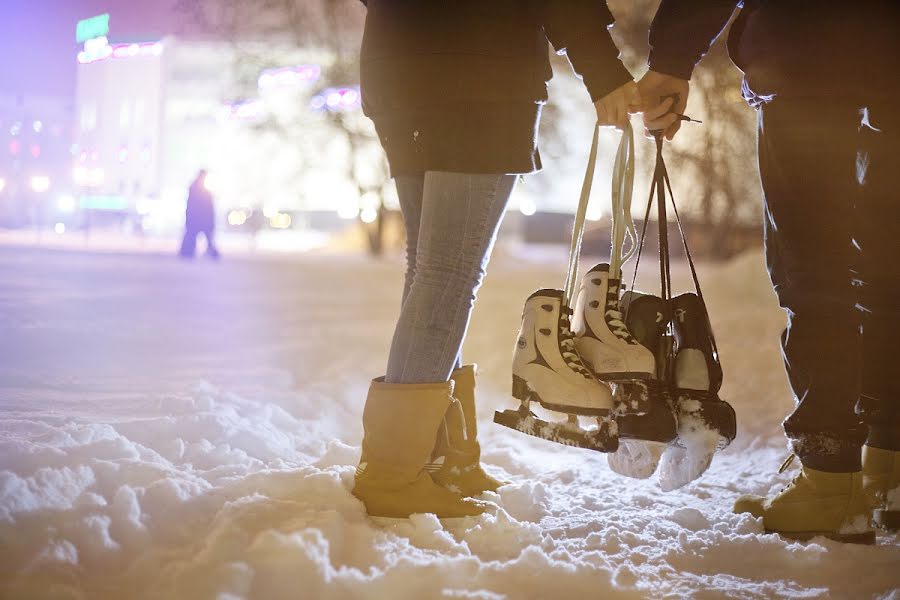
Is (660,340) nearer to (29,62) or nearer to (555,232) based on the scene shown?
(29,62)

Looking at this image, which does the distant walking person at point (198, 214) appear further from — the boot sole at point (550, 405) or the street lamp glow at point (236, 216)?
the street lamp glow at point (236, 216)

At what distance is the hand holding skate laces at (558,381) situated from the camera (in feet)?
6.14

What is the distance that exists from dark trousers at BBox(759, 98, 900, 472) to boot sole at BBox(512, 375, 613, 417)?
1.76 feet

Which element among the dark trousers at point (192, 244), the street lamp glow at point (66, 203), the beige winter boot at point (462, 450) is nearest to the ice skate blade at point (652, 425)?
the beige winter boot at point (462, 450)

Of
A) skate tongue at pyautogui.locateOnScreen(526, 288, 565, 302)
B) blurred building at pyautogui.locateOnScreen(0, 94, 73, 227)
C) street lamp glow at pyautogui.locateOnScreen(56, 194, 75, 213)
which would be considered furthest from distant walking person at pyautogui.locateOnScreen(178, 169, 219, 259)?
street lamp glow at pyautogui.locateOnScreen(56, 194, 75, 213)

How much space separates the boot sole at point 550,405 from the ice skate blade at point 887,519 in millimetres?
813

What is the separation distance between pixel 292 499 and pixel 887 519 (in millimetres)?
1540

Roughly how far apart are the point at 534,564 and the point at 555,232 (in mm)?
29357

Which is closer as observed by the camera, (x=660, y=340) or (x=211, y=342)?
(x=660, y=340)

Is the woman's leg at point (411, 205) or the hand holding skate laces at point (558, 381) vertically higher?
the woman's leg at point (411, 205)

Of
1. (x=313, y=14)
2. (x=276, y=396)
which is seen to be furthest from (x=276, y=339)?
(x=313, y=14)

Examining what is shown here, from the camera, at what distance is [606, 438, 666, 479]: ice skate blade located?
1982 millimetres

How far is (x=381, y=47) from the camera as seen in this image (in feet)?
6.32

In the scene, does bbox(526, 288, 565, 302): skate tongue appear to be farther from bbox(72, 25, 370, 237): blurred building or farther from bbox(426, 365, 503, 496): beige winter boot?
bbox(72, 25, 370, 237): blurred building
